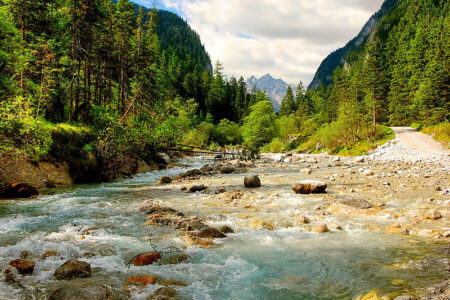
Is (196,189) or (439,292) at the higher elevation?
(439,292)

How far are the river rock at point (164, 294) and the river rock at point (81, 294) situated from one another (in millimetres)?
736

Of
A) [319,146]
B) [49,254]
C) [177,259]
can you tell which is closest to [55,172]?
[49,254]

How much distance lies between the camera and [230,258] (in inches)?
248

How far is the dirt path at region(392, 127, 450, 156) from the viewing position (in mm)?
27191

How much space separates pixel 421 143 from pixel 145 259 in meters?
37.7

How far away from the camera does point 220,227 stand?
849cm

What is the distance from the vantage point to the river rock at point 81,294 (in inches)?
156

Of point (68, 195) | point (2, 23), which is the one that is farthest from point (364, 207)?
point (2, 23)

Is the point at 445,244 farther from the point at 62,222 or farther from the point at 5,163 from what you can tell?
the point at 5,163

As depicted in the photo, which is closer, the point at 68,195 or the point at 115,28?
the point at 68,195

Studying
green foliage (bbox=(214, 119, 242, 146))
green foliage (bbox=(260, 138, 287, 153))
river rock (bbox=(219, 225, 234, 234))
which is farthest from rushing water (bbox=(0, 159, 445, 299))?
green foliage (bbox=(214, 119, 242, 146))

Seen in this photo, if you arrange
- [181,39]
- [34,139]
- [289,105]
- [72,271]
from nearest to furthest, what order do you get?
1. [72,271]
2. [34,139]
3. [289,105]
4. [181,39]

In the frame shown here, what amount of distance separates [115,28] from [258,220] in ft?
91.9

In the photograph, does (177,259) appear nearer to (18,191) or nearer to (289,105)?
(18,191)
